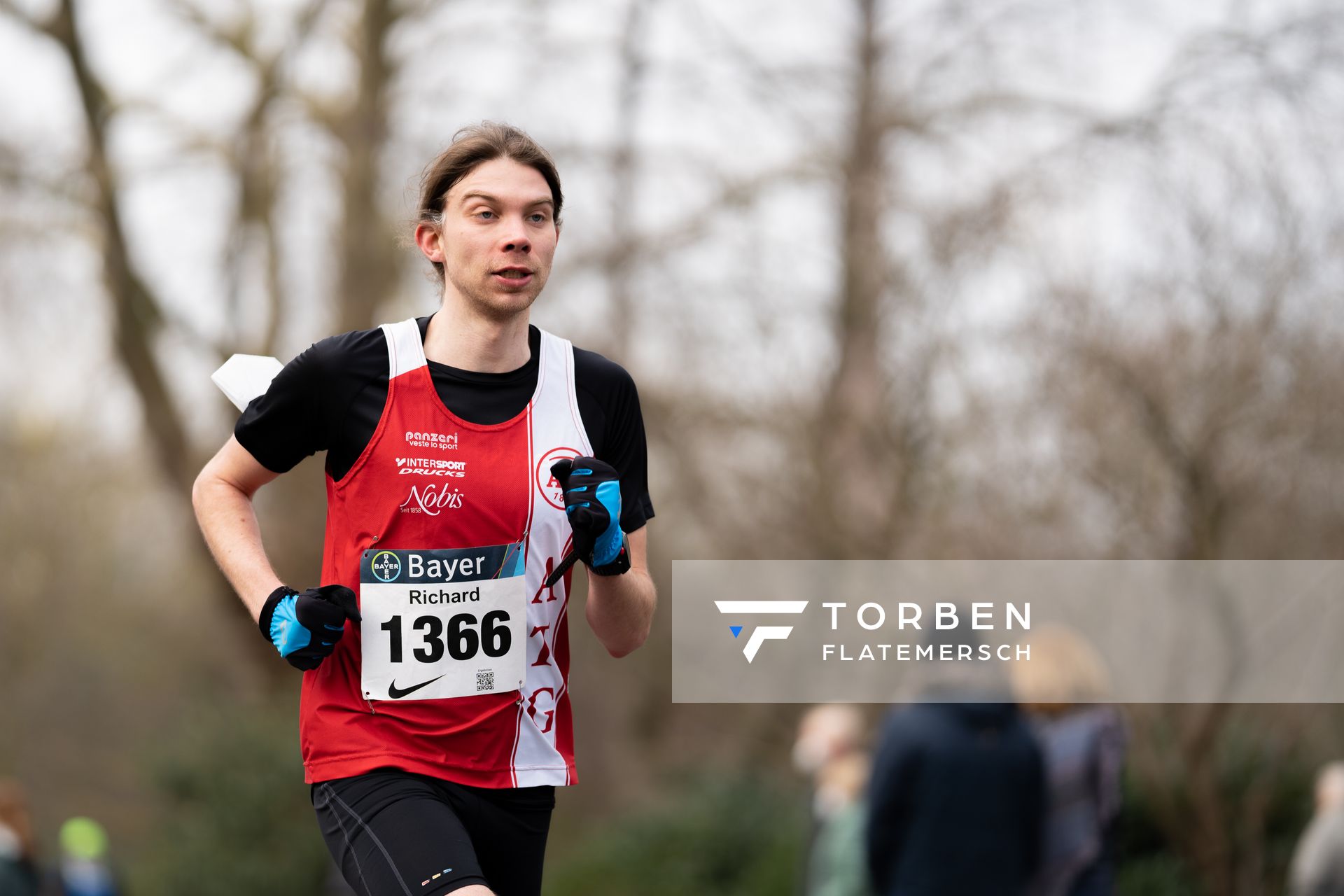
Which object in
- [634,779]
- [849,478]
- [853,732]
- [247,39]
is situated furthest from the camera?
[634,779]

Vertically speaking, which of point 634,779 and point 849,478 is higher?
point 849,478

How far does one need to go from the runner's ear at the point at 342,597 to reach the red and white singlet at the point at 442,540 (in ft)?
0.42

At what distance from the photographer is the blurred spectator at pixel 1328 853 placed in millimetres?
7227

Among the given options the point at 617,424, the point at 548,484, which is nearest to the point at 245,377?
the point at 548,484

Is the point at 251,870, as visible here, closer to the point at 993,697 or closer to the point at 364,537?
the point at 993,697

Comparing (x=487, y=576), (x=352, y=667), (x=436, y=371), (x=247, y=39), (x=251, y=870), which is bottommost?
(x=251, y=870)

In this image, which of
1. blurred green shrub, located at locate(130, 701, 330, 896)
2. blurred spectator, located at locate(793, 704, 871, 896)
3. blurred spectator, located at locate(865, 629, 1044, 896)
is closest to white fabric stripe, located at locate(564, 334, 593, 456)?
blurred spectator, located at locate(865, 629, 1044, 896)

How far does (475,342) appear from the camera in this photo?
124 inches

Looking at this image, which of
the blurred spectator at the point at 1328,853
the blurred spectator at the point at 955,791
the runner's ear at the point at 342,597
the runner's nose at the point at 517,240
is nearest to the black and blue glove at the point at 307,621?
the runner's ear at the point at 342,597

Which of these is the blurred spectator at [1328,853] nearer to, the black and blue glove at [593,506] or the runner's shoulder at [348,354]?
the black and blue glove at [593,506]

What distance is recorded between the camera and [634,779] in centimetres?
1670

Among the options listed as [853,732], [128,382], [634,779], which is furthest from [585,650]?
[853,732]

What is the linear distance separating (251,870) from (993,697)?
27.1 feet

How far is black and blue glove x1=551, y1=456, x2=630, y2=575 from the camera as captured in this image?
9.37ft
